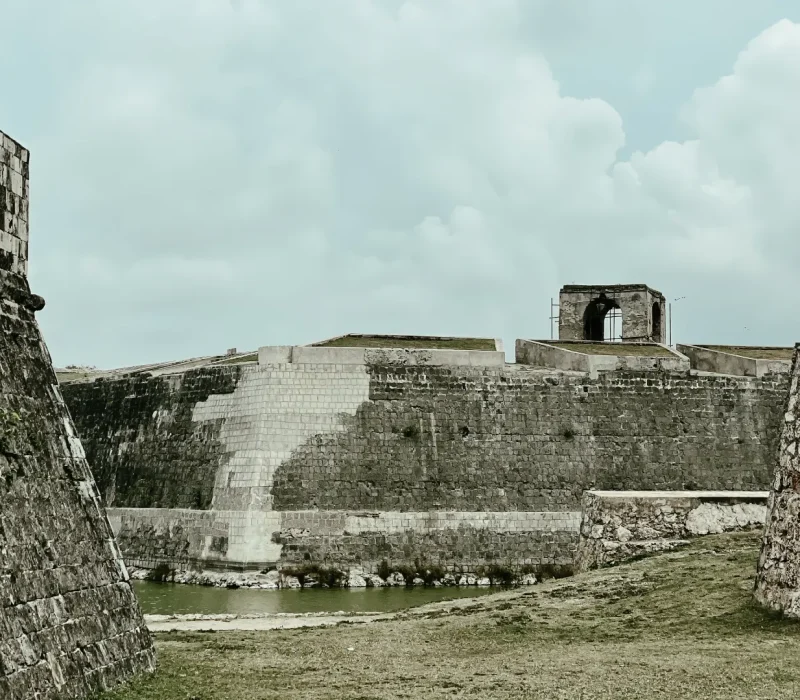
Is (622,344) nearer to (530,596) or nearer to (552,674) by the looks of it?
(530,596)

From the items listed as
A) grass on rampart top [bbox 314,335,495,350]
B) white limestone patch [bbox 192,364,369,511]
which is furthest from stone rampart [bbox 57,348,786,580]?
grass on rampart top [bbox 314,335,495,350]

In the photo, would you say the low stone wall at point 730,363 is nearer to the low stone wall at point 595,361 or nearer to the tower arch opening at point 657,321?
the low stone wall at point 595,361

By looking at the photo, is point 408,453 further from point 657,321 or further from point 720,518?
point 657,321

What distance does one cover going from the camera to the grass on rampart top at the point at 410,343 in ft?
84.1

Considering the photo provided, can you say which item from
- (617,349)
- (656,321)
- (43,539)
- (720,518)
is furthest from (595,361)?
(43,539)

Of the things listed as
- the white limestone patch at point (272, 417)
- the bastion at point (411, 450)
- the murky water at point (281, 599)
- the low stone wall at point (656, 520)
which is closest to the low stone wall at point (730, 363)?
the bastion at point (411, 450)

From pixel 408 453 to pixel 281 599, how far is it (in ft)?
15.1

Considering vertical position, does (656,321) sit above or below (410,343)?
above

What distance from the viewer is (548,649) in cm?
1057

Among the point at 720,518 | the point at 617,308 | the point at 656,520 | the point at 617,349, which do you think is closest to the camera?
the point at 656,520

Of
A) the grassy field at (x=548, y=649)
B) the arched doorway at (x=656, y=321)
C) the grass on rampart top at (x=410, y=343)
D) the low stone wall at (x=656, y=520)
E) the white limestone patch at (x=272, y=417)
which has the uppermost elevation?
the arched doorway at (x=656, y=321)

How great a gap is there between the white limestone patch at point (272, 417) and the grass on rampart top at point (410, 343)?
1.72 meters

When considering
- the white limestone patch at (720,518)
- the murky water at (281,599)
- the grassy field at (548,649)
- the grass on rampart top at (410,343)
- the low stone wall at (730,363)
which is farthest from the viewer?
the low stone wall at (730,363)

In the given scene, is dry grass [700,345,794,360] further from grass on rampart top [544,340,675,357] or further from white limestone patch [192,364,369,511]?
white limestone patch [192,364,369,511]
